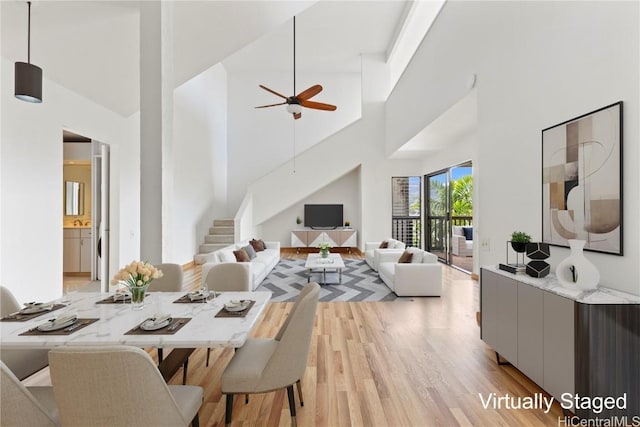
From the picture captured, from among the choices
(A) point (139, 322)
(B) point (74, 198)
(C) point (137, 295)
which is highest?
(B) point (74, 198)

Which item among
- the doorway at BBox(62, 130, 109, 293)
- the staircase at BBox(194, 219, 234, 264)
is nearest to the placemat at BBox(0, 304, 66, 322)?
the doorway at BBox(62, 130, 109, 293)

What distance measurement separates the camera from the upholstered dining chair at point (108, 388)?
1.14 m

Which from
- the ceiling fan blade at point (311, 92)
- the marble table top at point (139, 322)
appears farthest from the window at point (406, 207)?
the marble table top at point (139, 322)

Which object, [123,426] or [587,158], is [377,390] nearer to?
[123,426]

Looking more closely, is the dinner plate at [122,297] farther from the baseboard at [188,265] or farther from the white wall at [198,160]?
the baseboard at [188,265]

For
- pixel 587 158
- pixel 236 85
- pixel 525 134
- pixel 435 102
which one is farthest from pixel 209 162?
pixel 587 158

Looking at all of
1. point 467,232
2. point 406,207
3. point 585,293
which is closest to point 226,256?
point 585,293

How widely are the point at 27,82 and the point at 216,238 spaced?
592 cm

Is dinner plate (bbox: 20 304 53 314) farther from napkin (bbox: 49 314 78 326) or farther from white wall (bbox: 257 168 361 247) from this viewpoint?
white wall (bbox: 257 168 361 247)

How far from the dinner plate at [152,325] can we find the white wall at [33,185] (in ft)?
9.41

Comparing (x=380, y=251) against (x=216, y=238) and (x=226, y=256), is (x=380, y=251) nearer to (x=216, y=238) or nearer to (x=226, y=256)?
(x=226, y=256)

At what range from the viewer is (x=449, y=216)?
7.40 meters

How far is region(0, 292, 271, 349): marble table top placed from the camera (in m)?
1.54

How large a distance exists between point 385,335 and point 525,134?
2.47m
